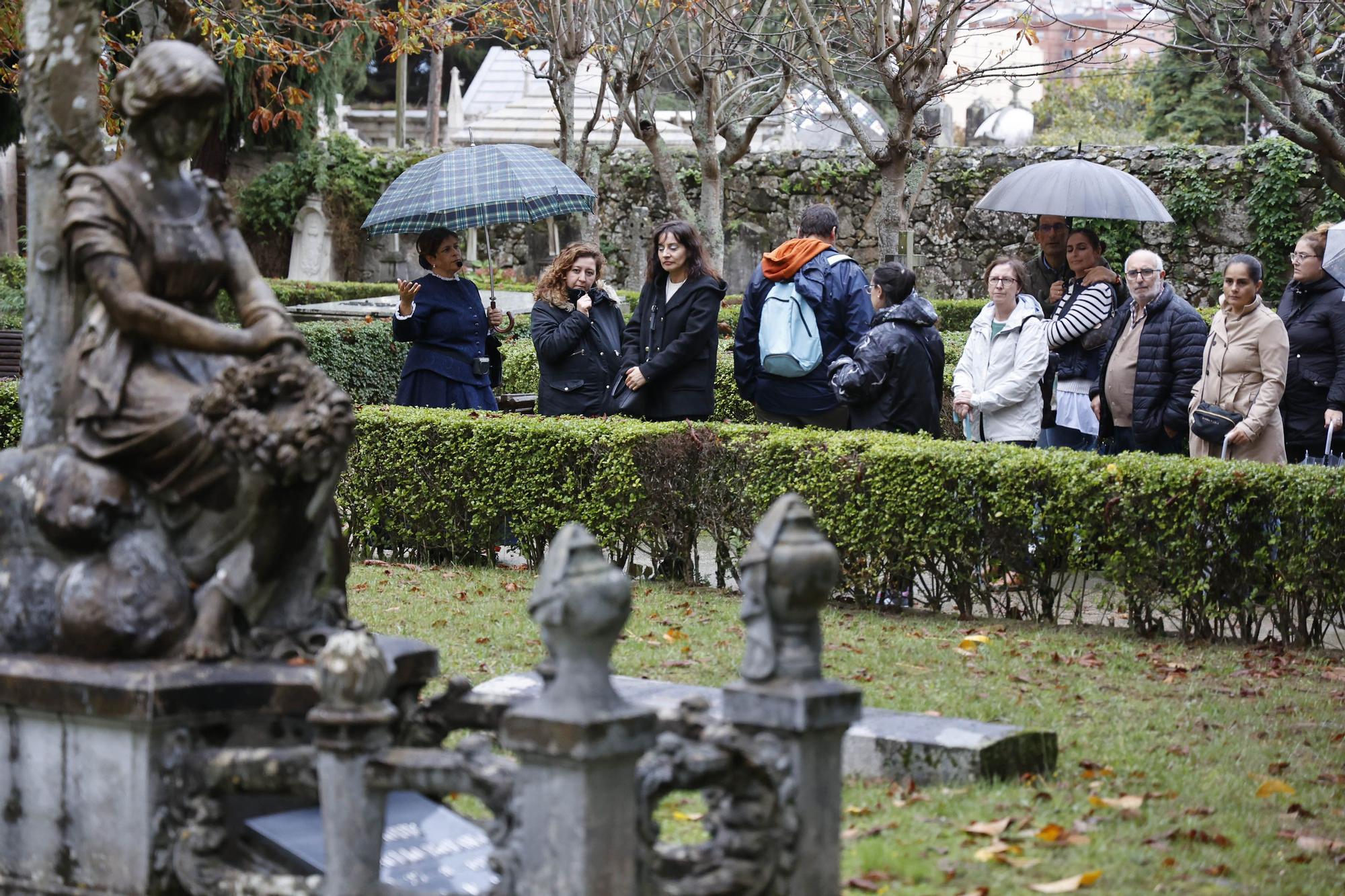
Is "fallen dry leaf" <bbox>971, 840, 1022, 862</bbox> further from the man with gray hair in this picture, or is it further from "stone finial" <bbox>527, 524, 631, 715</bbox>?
the man with gray hair

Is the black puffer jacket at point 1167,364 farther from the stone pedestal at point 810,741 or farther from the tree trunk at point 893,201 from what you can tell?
the stone pedestal at point 810,741

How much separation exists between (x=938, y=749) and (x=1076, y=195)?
22.7 feet

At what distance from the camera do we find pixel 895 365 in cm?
909

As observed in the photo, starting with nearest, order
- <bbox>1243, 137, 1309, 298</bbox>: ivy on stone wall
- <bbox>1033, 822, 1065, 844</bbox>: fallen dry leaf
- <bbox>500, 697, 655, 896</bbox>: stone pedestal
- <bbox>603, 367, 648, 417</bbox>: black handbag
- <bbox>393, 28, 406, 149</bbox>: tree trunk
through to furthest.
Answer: <bbox>500, 697, 655, 896</bbox>: stone pedestal → <bbox>1033, 822, 1065, 844</bbox>: fallen dry leaf → <bbox>603, 367, 648, 417</bbox>: black handbag → <bbox>1243, 137, 1309, 298</bbox>: ivy on stone wall → <bbox>393, 28, 406, 149</bbox>: tree trunk

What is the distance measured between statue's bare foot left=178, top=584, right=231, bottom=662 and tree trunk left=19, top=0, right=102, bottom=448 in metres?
0.77

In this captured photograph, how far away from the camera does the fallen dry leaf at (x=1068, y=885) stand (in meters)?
4.45

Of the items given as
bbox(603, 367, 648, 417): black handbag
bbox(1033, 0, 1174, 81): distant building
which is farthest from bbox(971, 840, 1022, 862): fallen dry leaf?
bbox(1033, 0, 1174, 81): distant building

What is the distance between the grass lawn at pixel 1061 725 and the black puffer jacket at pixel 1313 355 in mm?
2324

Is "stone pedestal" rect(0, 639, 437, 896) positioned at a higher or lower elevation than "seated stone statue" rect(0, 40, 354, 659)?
lower

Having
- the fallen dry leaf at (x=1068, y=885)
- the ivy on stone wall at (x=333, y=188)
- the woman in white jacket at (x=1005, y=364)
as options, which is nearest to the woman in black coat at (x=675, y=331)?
the woman in white jacket at (x=1005, y=364)

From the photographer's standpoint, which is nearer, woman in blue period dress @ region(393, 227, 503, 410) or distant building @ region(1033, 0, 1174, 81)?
woman in blue period dress @ region(393, 227, 503, 410)

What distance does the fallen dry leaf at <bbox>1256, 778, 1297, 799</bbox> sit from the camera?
17.9ft

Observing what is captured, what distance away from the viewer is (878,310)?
9.16 m

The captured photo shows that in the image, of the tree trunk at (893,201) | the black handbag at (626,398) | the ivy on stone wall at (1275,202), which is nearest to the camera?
the black handbag at (626,398)
